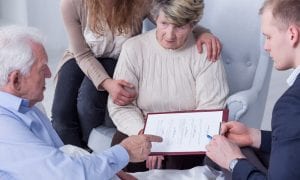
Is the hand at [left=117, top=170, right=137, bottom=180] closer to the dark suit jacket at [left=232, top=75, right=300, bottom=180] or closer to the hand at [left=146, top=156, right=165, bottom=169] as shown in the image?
the hand at [left=146, top=156, right=165, bottom=169]

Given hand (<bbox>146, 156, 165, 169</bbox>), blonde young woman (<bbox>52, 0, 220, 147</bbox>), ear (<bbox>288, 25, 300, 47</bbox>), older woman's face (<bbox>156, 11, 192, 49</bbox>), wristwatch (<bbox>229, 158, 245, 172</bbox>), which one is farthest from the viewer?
blonde young woman (<bbox>52, 0, 220, 147</bbox>)

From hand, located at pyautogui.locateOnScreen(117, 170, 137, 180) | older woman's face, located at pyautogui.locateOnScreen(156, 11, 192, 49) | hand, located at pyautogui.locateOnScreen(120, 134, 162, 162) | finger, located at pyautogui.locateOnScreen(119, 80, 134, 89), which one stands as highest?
older woman's face, located at pyautogui.locateOnScreen(156, 11, 192, 49)

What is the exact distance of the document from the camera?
1.72m

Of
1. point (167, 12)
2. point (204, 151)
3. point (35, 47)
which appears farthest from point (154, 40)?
point (35, 47)

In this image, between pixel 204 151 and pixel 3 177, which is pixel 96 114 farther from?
pixel 3 177

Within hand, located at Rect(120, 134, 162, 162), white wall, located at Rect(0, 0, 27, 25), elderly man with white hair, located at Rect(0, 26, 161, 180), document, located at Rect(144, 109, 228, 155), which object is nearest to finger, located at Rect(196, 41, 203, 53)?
document, located at Rect(144, 109, 228, 155)

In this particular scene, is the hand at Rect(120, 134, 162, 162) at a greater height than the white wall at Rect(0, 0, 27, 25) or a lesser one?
lesser

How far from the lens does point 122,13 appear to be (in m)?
2.31

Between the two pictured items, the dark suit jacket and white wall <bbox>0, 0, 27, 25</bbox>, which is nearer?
the dark suit jacket

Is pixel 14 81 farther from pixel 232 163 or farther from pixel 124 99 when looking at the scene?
pixel 124 99

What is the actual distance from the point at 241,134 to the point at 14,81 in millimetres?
837

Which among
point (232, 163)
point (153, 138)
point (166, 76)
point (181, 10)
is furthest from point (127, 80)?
point (232, 163)

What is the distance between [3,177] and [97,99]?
1.08 metres

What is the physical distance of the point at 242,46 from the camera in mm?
2521
